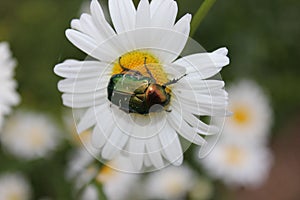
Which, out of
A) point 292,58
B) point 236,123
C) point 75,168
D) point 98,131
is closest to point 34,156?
point 75,168

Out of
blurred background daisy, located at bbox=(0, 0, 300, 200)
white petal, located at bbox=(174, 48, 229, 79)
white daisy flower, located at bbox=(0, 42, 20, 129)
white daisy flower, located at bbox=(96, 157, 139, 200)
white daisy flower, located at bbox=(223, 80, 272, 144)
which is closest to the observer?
white petal, located at bbox=(174, 48, 229, 79)

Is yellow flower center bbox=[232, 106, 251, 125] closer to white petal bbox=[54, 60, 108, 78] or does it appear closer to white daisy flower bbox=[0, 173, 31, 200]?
white daisy flower bbox=[0, 173, 31, 200]

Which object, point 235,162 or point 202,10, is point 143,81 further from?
point 235,162

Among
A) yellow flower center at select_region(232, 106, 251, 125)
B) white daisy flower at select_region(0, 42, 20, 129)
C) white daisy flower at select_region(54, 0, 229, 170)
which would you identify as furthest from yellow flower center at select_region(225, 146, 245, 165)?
white daisy flower at select_region(54, 0, 229, 170)

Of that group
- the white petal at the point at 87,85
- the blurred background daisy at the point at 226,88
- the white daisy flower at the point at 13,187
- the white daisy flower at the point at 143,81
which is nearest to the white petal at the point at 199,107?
the white daisy flower at the point at 143,81

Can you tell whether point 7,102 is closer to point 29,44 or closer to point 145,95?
point 145,95
